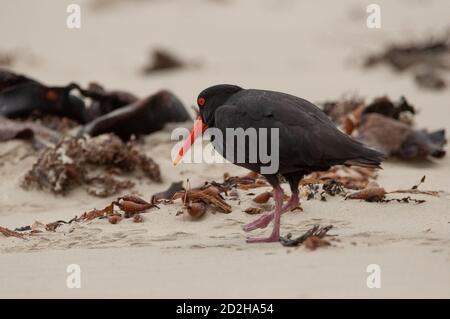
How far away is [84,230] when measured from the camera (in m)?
5.06

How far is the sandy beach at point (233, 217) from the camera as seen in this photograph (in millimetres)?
3875

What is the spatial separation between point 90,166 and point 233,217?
2.00 m

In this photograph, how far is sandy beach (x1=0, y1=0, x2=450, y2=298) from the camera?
388 centimetres

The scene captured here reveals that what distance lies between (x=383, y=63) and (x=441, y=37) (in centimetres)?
95

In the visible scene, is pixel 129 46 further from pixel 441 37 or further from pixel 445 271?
pixel 445 271

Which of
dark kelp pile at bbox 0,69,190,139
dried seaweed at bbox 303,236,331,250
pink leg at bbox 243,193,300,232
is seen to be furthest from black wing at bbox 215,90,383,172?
dark kelp pile at bbox 0,69,190,139

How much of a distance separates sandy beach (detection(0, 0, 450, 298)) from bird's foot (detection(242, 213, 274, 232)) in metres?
0.05

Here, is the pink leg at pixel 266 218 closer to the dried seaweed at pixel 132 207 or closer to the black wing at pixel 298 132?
the black wing at pixel 298 132

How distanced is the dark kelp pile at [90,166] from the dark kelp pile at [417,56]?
5.31 meters

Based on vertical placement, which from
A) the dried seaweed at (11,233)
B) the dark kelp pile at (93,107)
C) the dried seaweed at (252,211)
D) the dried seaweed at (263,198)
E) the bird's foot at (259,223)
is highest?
the dark kelp pile at (93,107)

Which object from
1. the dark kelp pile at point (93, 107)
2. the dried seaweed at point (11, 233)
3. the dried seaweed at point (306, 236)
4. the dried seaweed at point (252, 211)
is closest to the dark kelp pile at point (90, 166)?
the dark kelp pile at point (93, 107)
